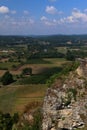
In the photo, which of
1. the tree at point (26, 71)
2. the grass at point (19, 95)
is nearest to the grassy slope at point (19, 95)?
the grass at point (19, 95)

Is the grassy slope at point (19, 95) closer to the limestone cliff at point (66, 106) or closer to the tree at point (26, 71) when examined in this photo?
the limestone cliff at point (66, 106)

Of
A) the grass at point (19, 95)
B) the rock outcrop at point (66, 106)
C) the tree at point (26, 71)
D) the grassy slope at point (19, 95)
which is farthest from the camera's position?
the tree at point (26, 71)

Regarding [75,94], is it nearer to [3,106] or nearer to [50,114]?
[50,114]

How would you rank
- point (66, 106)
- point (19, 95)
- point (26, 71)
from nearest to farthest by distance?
1. point (66, 106)
2. point (19, 95)
3. point (26, 71)

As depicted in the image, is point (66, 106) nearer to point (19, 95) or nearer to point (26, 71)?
point (19, 95)

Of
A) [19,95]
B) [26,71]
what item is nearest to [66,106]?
[19,95]

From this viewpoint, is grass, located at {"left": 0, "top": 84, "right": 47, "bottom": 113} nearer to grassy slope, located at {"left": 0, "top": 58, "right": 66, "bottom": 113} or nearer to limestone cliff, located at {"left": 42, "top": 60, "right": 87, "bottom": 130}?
grassy slope, located at {"left": 0, "top": 58, "right": 66, "bottom": 113}

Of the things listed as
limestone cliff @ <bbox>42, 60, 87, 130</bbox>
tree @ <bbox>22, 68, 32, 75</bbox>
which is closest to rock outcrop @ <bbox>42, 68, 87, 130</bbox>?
limestone cliff @ <bbox>42, 60, 87, 130</bbox>

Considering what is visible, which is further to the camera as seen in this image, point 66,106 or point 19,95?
point 19,95

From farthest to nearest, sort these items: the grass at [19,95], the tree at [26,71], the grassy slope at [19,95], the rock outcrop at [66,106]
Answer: the tree at [26,71] < the grass at [19,95] < the grassy slope at [19,95] < the rock outcrop at [66,106]

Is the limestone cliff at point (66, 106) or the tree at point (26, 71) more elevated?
the limestone cliff at point (66, 106)
